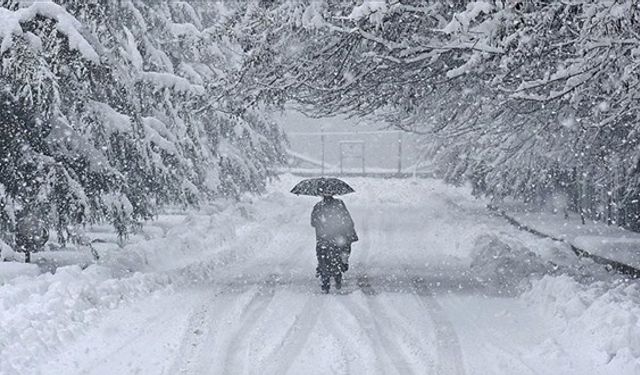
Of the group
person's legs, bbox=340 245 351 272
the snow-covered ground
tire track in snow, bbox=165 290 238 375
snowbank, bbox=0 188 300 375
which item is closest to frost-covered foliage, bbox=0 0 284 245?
snowbank, bbox=0 188 300 375

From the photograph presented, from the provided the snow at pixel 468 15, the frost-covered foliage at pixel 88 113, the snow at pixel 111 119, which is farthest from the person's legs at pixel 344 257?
the snow at pixel 468 15

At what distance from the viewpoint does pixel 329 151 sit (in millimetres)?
66500

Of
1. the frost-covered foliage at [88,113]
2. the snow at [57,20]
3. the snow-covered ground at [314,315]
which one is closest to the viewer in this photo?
the snow-covered ground at [314,315]

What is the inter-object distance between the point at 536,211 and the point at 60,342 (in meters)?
20.6

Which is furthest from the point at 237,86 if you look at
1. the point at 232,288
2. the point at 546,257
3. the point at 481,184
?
the point at 481,184

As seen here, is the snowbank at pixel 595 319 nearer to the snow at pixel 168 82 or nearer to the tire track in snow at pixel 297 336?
the tire track in snow at pixel 297 336

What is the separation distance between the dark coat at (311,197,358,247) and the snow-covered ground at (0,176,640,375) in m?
0.88

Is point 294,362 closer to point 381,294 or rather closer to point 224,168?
point 381,294

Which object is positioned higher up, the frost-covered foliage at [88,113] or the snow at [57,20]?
the snow at [57,20]

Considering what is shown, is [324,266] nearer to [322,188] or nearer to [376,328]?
[322,188]

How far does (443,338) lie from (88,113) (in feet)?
23.1

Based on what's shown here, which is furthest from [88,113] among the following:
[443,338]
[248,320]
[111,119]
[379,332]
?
[443,338]

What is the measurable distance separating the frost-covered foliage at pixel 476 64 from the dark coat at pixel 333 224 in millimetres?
1642

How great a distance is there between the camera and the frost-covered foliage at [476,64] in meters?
7.26
